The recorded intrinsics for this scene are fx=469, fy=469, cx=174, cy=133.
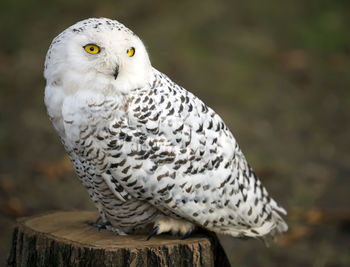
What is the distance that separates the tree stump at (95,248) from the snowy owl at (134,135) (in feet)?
0.41

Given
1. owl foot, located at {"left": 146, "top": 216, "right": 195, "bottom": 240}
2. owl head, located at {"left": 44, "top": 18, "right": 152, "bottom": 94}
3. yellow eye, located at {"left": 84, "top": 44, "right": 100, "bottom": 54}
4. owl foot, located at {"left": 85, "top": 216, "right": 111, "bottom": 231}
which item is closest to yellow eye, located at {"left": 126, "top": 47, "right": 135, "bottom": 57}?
owl head, located at {"left": 44, "top": 18, "right": 152, "bottom": 94}

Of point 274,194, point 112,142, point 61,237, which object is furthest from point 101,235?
point 274,194

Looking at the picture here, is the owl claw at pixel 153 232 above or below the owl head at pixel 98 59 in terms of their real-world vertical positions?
below

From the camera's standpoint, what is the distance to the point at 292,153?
6.45 m

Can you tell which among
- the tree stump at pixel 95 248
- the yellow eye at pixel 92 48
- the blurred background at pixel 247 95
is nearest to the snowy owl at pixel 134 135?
the yellow eye at pixel 92 48

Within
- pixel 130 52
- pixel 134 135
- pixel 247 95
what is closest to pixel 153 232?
pixel 134 135

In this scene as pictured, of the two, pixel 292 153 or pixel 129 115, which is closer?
pixel 129 115

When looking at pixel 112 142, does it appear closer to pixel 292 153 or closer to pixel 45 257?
pixel 45 257

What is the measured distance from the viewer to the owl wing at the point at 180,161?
8.17ft

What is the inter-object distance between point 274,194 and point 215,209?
3.04 m

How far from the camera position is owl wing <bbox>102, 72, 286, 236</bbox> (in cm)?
249

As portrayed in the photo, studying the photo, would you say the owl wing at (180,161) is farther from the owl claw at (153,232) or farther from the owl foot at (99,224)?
the owl foot at (99,224)

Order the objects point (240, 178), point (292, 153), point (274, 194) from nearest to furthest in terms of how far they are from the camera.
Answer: point (240, 178) → point (274, 194) → point (292, 153)

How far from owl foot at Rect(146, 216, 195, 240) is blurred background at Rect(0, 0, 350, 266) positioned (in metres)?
1.79
